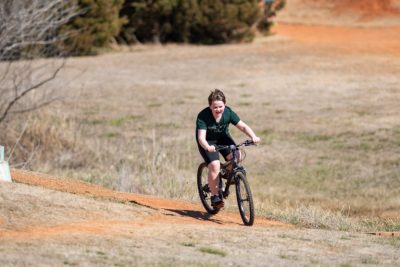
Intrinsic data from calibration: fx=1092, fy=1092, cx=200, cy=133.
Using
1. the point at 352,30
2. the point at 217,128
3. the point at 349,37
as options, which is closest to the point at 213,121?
the point at 217,128

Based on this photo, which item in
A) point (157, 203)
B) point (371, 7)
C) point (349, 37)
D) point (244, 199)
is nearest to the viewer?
point (244, 199)

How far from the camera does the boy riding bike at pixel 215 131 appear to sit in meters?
11.2

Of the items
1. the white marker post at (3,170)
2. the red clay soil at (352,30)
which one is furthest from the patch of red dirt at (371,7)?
the white marker post at (3,170)

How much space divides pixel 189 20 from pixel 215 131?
32.2m

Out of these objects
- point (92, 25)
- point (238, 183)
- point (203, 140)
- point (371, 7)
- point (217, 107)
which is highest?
point (371, 7)

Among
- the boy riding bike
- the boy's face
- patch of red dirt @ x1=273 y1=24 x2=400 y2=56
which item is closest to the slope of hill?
the boy riding bike

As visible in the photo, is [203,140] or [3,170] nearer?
[203,140]

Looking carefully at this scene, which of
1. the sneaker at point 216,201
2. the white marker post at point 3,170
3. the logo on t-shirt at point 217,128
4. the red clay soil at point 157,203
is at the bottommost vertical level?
the red clay soil at point 157,203

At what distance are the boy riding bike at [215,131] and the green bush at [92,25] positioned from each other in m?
27.6

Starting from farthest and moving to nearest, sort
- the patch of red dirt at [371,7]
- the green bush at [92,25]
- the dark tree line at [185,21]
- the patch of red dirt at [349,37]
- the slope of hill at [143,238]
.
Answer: the patch of red dirt at [371,7], the dark tree line at [185,21], the green bush at [92,25], the patch of red dirt at [349,37], the slope of hill at [143,238]

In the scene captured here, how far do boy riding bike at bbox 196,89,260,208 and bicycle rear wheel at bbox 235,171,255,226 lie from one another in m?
0.31

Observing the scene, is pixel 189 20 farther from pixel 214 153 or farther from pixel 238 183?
pixel 238 183

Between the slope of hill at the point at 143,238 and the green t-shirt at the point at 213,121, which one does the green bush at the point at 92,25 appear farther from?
the slope of hill at the point at 143,238

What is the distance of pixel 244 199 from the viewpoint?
1128 centimetres
